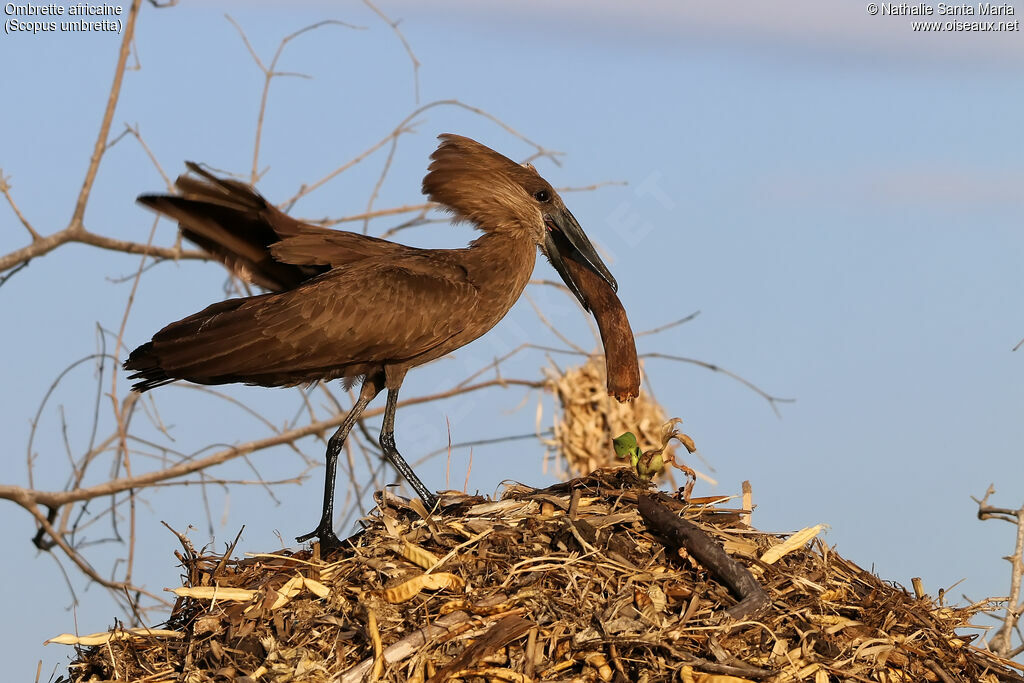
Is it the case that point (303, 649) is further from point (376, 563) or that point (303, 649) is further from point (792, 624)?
point (792, 624)

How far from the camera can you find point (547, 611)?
4480mm

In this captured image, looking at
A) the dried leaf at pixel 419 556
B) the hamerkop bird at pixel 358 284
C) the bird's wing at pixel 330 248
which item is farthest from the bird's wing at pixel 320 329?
the dried leaf at pixel 419 556

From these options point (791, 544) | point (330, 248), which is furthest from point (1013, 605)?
point (330, 248)

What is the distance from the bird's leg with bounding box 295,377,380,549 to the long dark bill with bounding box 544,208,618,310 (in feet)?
4.95

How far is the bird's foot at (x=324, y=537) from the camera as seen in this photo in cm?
583

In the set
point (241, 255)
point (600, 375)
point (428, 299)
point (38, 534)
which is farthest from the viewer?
point (600, 375)

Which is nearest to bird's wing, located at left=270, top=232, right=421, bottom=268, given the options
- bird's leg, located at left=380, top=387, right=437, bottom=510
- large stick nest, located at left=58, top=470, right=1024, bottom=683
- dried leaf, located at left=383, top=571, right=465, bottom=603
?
bird's leg, located at left=380, top=387, right=437, bottom=510

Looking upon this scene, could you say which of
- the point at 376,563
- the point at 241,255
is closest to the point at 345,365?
the point at 241,255

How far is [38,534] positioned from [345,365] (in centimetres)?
440

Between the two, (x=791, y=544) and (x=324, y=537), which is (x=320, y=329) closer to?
(x=324, y=537)

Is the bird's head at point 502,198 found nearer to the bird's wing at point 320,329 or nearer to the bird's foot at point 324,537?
the bird's wing at point 320,329

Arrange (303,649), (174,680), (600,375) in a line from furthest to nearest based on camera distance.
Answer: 1. (600,375)
2. (174,680)
3. (303,649)

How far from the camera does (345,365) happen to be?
627cm

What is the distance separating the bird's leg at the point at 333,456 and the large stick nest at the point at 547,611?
2.05 feet
